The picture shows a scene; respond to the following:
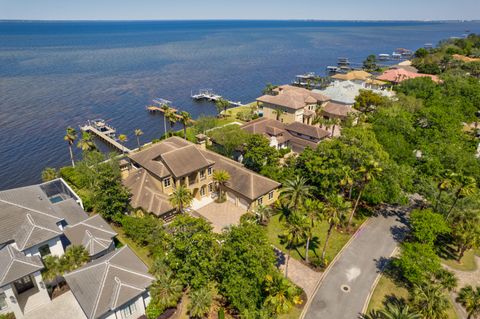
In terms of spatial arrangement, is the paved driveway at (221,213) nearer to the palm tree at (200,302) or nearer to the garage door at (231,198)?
the garage door at (231,198)

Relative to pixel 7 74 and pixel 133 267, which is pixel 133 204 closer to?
pixel 133 267

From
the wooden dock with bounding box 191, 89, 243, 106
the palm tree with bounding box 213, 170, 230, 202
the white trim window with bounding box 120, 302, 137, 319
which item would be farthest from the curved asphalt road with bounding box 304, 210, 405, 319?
the wooden dock with bounding box 191, 89, 243, 106

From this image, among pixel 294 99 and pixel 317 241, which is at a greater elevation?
pixel 294 99

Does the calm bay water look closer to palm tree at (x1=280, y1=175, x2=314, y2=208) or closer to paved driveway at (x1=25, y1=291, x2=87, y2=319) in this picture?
paved driveway at (x1=25, y1=291, x2=87, y2=319)

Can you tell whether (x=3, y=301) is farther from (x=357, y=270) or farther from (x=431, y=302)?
(x=431, y=302)

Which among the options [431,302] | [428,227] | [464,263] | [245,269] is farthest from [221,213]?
[464,263]

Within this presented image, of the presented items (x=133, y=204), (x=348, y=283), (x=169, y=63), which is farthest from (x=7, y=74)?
(x=348, y=283)

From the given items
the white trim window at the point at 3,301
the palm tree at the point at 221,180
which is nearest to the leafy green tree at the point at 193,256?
the white trim window at the point at 3,301
